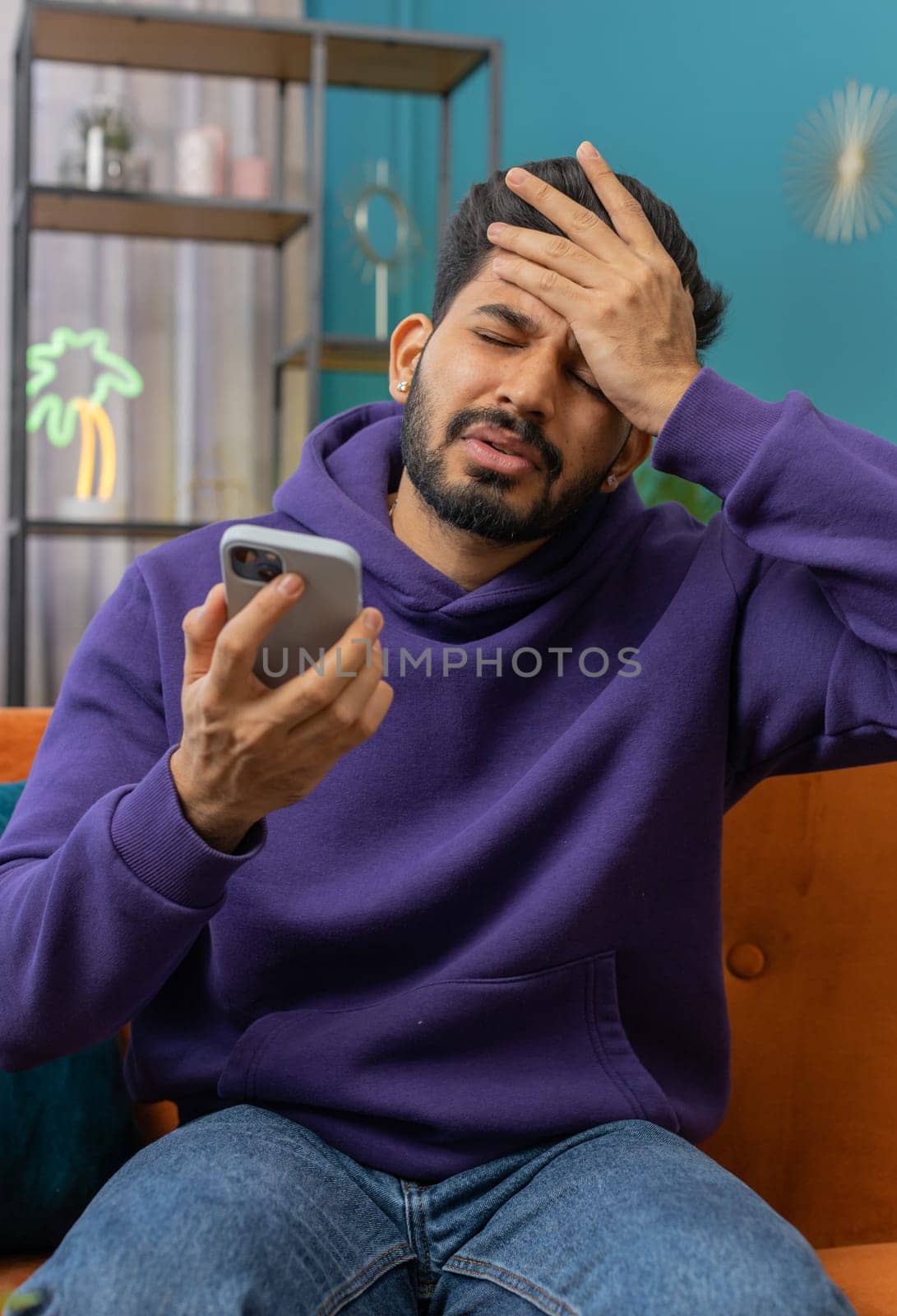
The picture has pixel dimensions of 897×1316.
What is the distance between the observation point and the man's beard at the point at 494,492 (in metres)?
1.15

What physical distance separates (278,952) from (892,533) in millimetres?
558

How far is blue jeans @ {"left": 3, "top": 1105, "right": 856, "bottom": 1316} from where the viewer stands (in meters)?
0.79

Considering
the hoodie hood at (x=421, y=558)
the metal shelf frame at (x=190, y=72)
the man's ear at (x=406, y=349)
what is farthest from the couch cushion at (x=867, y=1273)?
the metal shelf frame at (x=190, y=72)

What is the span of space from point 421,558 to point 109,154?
7.55 feet

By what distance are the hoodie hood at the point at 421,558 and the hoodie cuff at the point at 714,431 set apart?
151 mm

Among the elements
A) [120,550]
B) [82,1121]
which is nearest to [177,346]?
[120,550]

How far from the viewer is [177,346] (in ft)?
11.8

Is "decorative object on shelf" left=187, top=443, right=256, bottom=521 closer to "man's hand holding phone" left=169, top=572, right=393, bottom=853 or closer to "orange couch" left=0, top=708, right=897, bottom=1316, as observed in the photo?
"orange couch" left=0, top=708, right=897, bottom=1316

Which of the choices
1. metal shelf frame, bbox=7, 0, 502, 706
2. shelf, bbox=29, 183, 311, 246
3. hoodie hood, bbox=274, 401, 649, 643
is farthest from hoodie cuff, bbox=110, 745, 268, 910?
shelf, bbox=29, 183, 311, 246

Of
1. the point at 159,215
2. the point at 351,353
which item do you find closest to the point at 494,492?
the point at 351,353

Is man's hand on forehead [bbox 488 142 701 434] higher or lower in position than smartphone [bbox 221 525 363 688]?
higher

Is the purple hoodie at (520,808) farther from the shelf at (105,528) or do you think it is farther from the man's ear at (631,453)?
the shelf at (105,528)

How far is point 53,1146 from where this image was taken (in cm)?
116

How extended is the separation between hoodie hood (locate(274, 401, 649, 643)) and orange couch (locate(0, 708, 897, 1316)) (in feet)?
0.99
